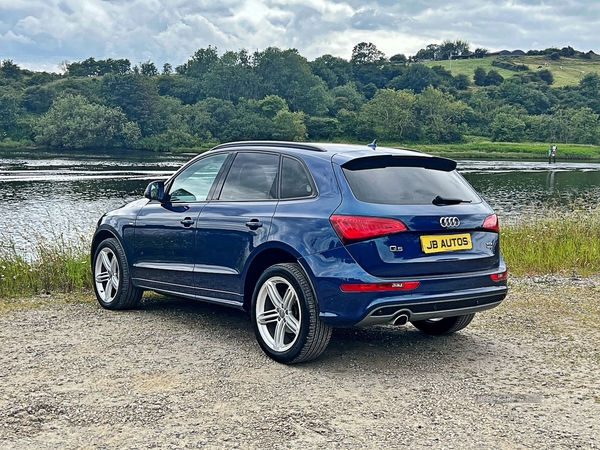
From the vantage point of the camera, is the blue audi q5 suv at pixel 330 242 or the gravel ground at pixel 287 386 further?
the blue audi q5 suv at pixel 330 242

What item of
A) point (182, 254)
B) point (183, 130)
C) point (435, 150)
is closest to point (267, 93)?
point (183, 130)

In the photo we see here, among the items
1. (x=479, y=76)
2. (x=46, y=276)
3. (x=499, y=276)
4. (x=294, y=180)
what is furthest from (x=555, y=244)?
(x=479, y=76)

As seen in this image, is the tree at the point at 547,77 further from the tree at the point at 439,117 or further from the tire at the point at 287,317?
the tire at the point at 287,317

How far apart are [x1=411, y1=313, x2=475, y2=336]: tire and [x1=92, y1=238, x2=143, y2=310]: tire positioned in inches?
120

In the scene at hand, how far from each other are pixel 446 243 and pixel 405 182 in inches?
23.0

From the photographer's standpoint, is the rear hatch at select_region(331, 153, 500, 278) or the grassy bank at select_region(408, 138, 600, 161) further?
the grassy bank at select_region(408, 138, 600, 161)

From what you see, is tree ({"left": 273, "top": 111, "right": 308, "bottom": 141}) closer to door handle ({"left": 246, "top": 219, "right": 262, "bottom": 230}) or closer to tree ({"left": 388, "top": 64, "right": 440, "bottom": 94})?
tree ({"left": 388, "top": 64, "right": 440, "bottom": 94})

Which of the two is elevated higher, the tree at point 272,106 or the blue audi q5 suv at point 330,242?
the tree at point 272,106

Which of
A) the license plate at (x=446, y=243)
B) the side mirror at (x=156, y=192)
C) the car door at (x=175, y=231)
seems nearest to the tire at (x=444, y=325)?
the license plate at (x=446, y=243)

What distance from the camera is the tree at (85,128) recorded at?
4102 inches

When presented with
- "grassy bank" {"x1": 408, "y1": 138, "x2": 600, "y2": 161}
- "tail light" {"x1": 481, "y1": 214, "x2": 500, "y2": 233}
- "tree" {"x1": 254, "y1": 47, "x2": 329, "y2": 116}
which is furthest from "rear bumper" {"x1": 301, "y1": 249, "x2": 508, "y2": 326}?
"tree" {"x1": 254, "y1": 47, "x2": 329, "y2": 116}

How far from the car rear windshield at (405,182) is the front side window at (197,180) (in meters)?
1.64

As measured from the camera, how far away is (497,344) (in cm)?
649

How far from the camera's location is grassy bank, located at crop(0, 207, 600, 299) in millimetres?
9742
